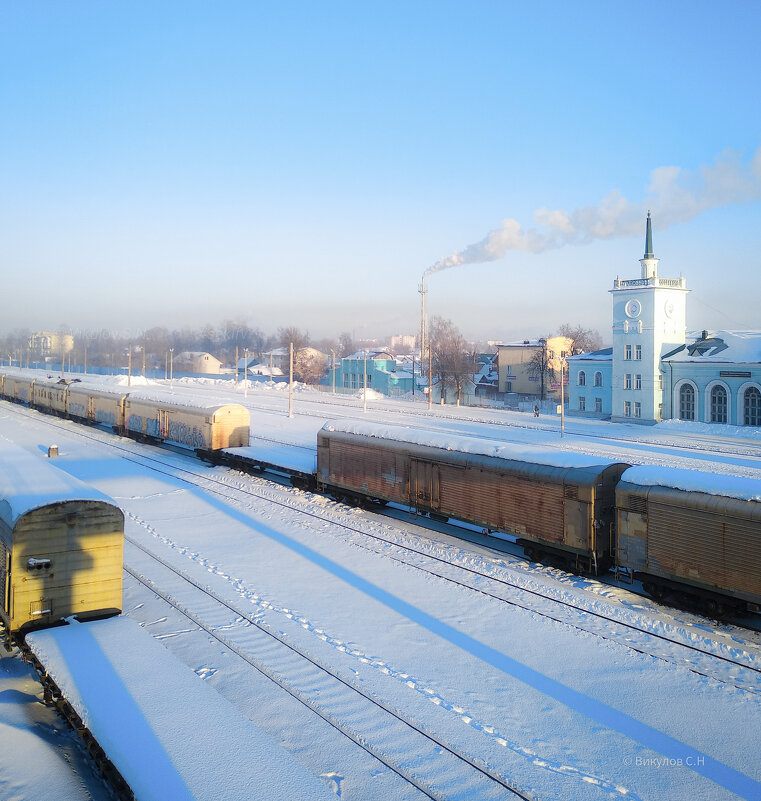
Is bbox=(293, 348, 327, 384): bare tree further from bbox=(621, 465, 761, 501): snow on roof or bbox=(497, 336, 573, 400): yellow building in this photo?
bbox=(621, 465, 761, 501): snow on roof

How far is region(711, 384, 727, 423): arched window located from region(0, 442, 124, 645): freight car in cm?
4699

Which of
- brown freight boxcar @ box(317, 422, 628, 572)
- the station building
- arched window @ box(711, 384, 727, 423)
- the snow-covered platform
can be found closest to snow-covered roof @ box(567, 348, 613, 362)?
the station building

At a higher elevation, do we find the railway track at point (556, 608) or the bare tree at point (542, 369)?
the bare tree at point (542, 369)

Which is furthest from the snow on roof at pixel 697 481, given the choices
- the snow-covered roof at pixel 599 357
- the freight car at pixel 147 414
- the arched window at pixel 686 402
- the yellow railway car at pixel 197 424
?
the snow-covered roof at pixel 599 357

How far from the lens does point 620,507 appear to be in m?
14.8

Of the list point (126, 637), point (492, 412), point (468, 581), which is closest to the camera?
point (126, 637)

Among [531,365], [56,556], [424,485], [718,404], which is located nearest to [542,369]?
[531,365]

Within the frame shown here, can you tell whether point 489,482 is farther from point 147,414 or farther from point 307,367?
point 307,367

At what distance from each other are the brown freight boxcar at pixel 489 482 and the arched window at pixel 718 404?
35804 mm

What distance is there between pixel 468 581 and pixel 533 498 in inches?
111

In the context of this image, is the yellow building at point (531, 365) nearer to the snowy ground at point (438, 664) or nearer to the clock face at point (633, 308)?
the clock face at point (633, 308)

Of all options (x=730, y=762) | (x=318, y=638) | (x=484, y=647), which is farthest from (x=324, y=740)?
(x=730, y=762)

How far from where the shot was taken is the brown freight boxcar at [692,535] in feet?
40.8

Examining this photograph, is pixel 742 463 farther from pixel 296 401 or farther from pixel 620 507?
pixel 296 401
